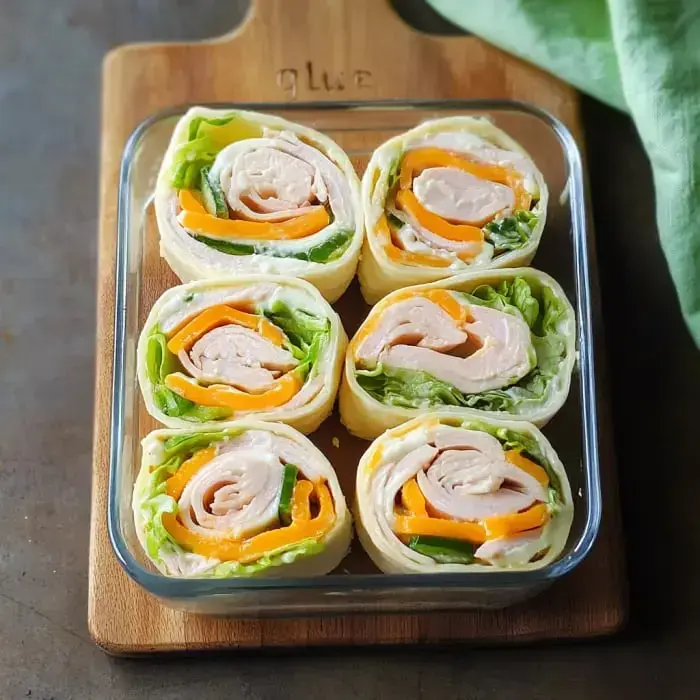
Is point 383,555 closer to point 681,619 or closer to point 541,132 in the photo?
point 681,619

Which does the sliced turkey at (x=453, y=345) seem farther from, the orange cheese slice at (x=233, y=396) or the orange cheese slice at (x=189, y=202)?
the orange cheese slice at (x=189, y=202)

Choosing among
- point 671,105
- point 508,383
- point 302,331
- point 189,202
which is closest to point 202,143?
point 189,202

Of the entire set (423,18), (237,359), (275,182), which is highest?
(423,18)

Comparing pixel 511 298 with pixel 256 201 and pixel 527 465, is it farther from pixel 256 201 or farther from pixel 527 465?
pixel 256 201

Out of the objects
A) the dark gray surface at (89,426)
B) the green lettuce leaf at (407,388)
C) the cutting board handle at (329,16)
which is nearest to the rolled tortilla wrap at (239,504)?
the green lettuce leaf at (407,388)

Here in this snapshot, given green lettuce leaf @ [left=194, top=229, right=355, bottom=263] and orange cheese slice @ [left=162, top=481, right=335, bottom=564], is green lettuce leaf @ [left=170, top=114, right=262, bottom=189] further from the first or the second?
orange cheese slice @ [left=162, top=481, right=335, bottom=564]

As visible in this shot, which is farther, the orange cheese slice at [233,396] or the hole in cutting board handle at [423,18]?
the hole in cutting board handle at [423,18]
